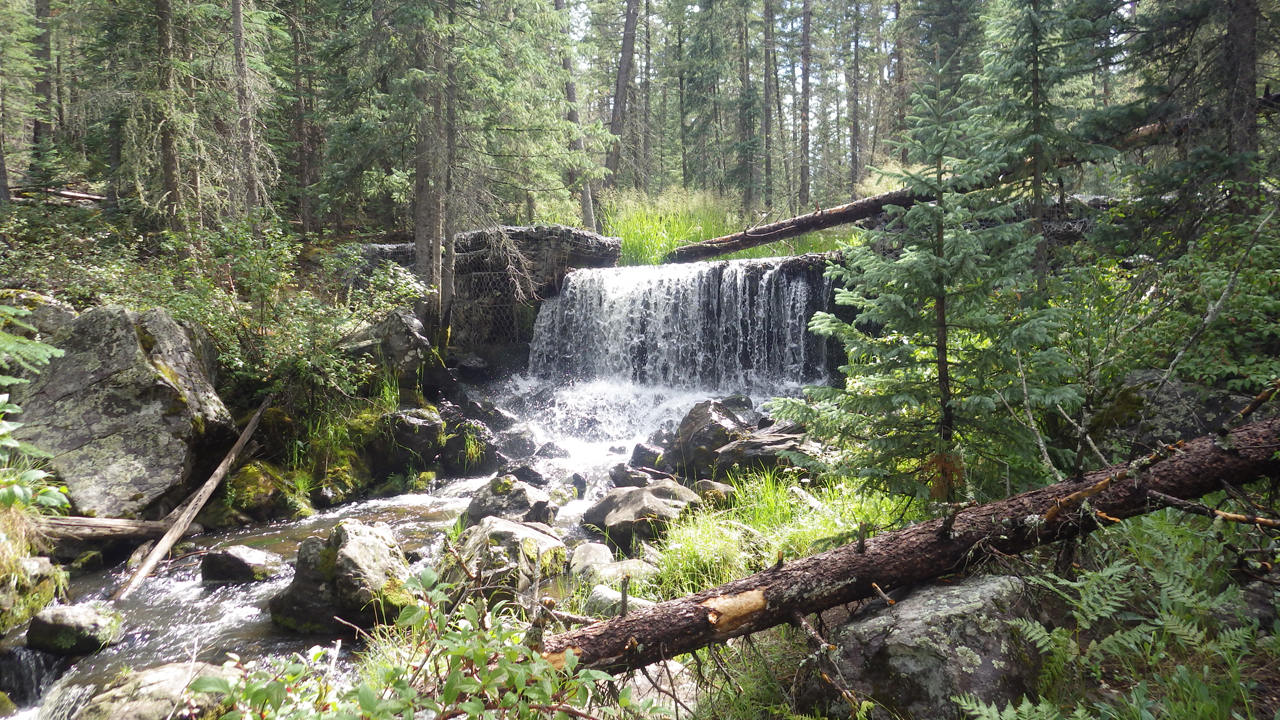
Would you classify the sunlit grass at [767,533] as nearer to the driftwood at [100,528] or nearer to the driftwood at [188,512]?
the driftwood at [188,512]

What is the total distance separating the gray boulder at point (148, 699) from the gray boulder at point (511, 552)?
1708 millimetres

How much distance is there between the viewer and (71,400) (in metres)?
6.61

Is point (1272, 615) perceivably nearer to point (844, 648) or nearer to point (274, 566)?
point (844, 648)

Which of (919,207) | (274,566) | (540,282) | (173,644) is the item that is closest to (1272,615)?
(919,207)

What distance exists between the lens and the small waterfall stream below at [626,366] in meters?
7.92

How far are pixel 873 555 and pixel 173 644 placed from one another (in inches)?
217

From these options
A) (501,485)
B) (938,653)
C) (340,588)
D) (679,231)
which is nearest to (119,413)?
(340,588)

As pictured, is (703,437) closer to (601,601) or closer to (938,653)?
(601,601)

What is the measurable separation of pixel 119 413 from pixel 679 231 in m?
11.7

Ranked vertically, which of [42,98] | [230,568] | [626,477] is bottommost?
[230,568]

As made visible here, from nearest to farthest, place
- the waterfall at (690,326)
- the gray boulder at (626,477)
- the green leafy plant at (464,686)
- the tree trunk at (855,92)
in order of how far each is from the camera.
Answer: the green leafy plant at (464,686)
the gray boulder at (626,477)
the waterfall at (690,326)
the tree trunk at (855,92)

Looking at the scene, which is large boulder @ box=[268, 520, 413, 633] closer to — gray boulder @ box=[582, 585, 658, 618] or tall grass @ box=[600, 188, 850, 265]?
gray boulder @ box=[582, 585, 658, 618]

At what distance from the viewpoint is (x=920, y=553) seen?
107 inches

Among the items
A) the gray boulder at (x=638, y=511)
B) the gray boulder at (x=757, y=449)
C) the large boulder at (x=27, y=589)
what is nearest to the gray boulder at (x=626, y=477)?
the gray boulder at (x=638, y=511)
